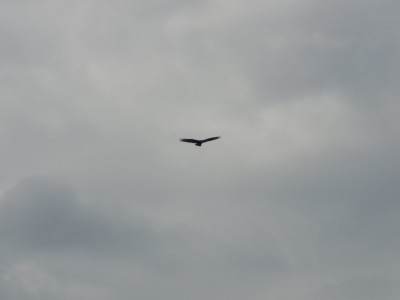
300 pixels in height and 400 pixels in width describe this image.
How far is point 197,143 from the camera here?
566 feet
